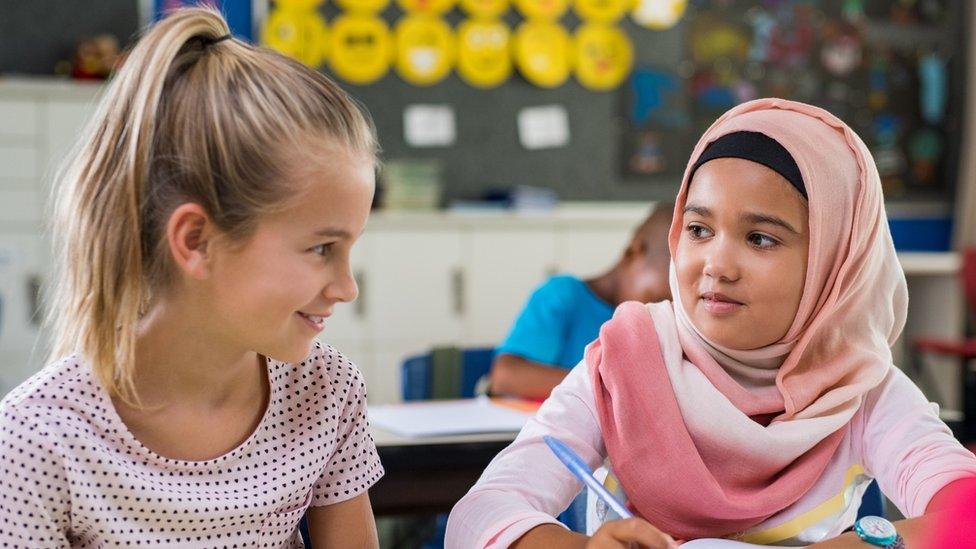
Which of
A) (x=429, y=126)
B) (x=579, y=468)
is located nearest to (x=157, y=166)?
(x=579, y=468)

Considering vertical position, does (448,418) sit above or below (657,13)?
below

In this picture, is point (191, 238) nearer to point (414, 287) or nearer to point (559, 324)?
point (559, 324)

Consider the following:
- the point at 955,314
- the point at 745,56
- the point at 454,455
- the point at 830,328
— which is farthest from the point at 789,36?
the point at 830,328

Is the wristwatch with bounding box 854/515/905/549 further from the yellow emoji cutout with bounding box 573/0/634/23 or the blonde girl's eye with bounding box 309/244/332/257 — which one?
the yellow emoji cutout with bounding box 573/0/634/23

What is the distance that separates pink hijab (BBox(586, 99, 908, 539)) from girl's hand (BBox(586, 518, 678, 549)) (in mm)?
230

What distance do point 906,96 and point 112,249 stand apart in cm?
557

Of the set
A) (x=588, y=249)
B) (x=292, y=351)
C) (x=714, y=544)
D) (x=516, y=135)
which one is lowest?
(x=588, y=249)

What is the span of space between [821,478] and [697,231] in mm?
280

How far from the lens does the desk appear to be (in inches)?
70.1

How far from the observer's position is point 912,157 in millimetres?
5934

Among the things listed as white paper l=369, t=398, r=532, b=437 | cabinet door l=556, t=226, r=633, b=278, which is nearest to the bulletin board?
cabinet door l=556, t=226, r=633, b=278

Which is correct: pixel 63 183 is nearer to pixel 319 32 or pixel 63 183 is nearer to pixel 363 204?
pixel 363 204

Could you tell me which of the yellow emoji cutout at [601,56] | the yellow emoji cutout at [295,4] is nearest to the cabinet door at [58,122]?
the yellow emoji cutout at [295,4]

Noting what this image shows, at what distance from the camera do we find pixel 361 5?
17.0ft
